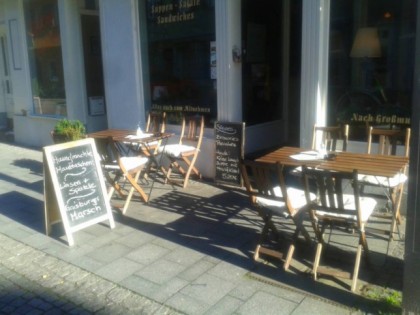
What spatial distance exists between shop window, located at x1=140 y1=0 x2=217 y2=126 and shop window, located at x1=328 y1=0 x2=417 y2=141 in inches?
73.8

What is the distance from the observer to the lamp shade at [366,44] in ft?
16.6

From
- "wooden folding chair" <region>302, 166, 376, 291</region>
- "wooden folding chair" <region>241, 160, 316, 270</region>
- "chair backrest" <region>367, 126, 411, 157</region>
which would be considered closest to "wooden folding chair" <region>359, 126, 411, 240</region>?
"chair backrest" <region>367, 126, 411, 157</region>

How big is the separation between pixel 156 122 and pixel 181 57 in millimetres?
1117

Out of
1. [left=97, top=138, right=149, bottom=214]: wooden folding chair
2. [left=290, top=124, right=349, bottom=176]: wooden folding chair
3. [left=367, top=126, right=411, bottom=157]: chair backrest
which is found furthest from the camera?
[left=97, top=138, right=149, bottom=214]: wooden folding chair

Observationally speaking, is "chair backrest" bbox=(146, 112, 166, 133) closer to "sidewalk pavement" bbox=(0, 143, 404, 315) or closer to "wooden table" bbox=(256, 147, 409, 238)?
"sidewalk pavement" bbox=(0, 143, 404, 315)

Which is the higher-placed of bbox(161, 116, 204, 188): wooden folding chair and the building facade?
the building facade

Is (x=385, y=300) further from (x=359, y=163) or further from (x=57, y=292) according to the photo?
(x=57, y=292)

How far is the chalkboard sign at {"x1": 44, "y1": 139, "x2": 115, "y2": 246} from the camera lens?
14.4 feet

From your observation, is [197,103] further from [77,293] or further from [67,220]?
[77,293]

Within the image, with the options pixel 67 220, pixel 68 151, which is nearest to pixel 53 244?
pixel 67 220

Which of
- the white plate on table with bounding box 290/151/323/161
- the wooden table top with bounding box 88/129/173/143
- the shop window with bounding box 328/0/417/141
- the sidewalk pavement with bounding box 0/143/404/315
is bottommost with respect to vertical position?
the sidewalk pavement with bounding box 0/143/404/315

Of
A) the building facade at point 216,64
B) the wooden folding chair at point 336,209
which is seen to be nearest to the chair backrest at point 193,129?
the building facade at point 216,64

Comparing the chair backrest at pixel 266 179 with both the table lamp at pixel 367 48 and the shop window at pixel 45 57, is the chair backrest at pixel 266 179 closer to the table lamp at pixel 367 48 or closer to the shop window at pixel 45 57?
the table lamp at pixel 367 48

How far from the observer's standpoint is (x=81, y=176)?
4.58 meters
